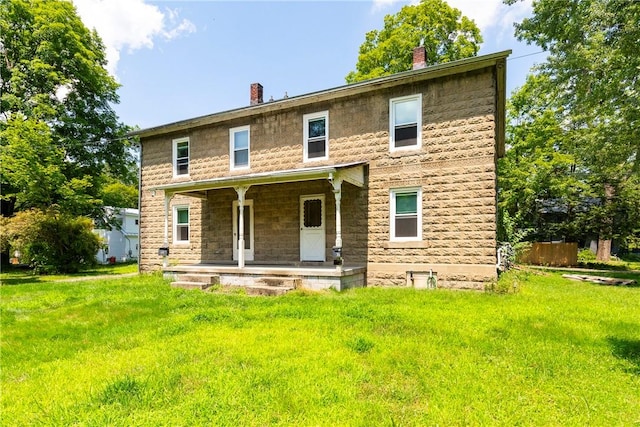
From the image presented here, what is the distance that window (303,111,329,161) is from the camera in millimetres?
11203

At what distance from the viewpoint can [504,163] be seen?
21.5m

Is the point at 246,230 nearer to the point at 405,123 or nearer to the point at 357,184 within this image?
the point at 357,184

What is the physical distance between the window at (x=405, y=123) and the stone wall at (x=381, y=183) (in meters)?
0.18

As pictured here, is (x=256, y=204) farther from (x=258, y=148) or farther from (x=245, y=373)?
(x=245, y=373)

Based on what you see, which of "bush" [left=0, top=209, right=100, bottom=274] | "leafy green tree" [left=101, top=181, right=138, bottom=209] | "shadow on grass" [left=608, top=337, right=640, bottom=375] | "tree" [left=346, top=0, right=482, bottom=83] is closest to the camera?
"shadow on grass" [left=608, top=337, right=640, bottom=375]

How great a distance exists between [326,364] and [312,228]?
7.36m

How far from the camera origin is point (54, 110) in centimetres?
1942

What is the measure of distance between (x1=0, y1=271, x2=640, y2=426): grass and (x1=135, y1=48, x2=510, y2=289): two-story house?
240cm

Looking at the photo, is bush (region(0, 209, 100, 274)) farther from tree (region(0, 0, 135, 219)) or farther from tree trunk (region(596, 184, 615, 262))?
tree trunk (region(596, 184, 615, 262))

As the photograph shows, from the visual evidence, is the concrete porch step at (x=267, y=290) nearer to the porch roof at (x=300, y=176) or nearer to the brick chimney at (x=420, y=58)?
the porch roof at (x=300, y=176)

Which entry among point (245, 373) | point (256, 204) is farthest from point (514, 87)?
point (245, 373)

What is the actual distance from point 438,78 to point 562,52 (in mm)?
7443

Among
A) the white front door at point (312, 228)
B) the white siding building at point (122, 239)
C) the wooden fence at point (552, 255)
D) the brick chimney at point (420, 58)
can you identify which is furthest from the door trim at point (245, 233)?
the white siding building at point (122, 239)

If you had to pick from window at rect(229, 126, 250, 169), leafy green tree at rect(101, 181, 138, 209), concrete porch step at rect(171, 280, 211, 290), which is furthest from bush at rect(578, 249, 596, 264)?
leafy green tree at rect(101, 181, 138, 209)
